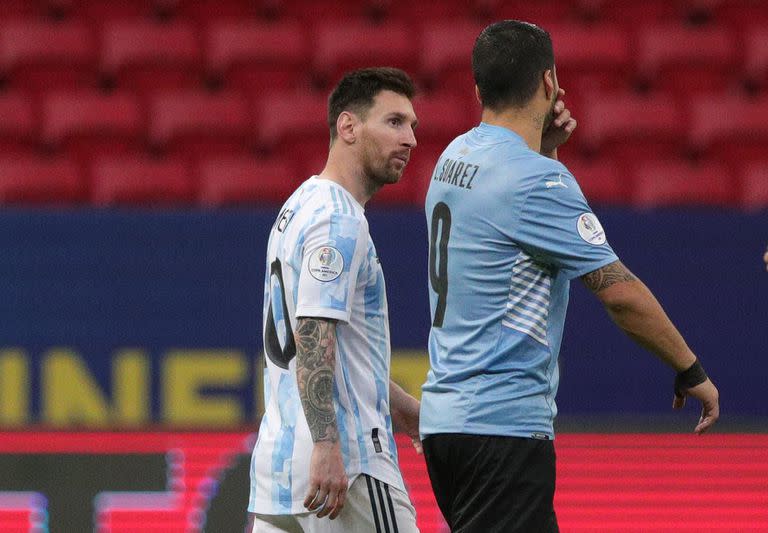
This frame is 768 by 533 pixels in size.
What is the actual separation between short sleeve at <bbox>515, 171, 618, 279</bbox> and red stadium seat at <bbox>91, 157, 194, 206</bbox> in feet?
12.7

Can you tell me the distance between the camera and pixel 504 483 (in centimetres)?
270

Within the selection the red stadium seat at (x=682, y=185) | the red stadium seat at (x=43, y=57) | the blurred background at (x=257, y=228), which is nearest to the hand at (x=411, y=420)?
the blurred background at (x=257, y=228)

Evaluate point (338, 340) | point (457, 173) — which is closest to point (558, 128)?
point (457, 173)

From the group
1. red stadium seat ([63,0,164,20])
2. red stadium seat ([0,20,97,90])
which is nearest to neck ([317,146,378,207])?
red stadium seat ([0,20,97,90])

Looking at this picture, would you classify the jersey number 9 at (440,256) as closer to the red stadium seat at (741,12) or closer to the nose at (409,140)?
the nose at (409,140)

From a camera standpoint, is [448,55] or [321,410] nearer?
[321,410]

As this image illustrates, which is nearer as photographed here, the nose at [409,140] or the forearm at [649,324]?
the forearm at [649,324]

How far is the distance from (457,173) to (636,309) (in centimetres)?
47

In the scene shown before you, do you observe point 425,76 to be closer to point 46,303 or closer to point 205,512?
point 46,303

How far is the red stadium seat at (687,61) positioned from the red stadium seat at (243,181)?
206 cm

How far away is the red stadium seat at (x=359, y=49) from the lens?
7.03 m

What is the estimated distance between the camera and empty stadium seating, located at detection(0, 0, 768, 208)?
671cm

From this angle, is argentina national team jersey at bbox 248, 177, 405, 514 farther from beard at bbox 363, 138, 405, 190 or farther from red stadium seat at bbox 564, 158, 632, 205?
red stadium seat at bbox 564, 158, 632, 205

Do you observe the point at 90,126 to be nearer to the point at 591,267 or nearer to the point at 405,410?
the point at 405,410
